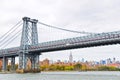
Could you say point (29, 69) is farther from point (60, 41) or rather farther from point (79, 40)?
point (79, 40)

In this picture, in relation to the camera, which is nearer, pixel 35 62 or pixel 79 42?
pixel 79 42

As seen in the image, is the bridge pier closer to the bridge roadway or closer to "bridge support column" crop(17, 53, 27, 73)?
"bridge support column" crop(17, 53, 27, 73)

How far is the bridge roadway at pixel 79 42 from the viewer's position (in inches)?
2955

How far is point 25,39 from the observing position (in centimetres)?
9800

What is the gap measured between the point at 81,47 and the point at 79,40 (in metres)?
2.03

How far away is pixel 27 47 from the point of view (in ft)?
324

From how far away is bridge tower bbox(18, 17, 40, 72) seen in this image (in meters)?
97.9

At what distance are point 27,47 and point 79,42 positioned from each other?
69.0 ft

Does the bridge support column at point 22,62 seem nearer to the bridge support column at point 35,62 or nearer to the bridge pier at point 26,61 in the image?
the bridge pier at point 26,61

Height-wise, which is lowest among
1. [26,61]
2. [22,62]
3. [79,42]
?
[22,62]

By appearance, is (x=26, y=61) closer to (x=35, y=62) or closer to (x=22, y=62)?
(x=22, y=62)

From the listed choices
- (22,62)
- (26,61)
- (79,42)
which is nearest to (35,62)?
(26,61)

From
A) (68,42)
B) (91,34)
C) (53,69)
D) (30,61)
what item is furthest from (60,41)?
(53,69)

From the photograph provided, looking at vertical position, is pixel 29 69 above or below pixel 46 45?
below
